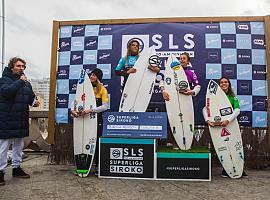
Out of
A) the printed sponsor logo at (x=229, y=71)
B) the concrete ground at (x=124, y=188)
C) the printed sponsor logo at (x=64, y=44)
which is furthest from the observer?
the printed sponsor logo at (x=64, y=44)

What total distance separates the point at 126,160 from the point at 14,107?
169cm

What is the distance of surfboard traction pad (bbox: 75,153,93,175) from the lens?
13.6ft

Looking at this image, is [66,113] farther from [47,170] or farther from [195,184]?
[195,184]

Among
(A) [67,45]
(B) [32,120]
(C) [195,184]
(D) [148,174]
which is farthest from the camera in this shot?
(B) [32,120]

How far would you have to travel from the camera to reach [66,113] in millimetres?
5355

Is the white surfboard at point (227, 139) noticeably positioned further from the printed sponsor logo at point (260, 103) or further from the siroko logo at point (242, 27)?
the siroko logo at point (242, 27)

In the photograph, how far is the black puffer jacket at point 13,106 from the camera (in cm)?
372

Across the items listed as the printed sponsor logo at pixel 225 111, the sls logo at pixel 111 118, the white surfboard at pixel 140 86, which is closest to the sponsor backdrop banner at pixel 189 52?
the white surfboard at pixel 140 86

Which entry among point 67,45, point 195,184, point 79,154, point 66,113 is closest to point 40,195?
point 79,154

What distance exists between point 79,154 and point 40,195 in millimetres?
1140

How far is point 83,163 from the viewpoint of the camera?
418 cm

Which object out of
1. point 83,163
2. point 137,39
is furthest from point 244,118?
point 83,163

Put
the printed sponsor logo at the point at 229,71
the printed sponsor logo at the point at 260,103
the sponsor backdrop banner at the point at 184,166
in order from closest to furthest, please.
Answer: the sponsor backdrop banner at the point at 184,166, the printed sponsor logo at the point at 260,103, the printed sponsor logo at the point at 229,71

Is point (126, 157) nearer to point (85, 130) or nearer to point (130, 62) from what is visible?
point (85, 130)
